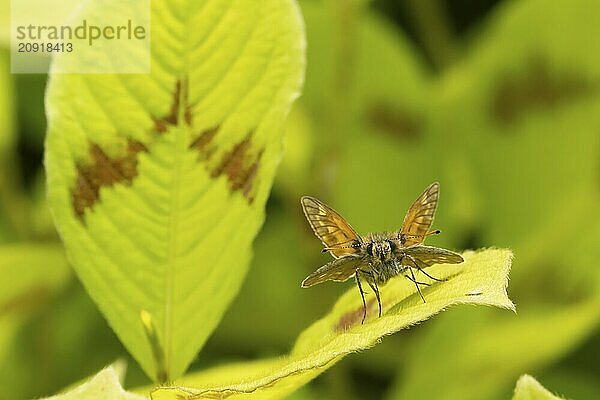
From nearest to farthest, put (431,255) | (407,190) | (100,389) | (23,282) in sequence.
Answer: (100,389), (431,255), (23,282), (407,190)

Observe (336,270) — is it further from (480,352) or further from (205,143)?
(480,352)

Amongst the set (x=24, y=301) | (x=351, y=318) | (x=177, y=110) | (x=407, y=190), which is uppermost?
(x=177, y=110)

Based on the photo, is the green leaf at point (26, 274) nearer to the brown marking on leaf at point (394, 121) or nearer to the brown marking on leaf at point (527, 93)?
the brown marking on leaf at point (394, 121)

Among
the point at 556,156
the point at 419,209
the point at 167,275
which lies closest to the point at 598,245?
the point at 556,156

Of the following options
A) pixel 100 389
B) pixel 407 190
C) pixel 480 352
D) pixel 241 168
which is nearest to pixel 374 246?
pixel 241 168

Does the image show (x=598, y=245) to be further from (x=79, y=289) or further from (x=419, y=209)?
(x=79, y=289)
